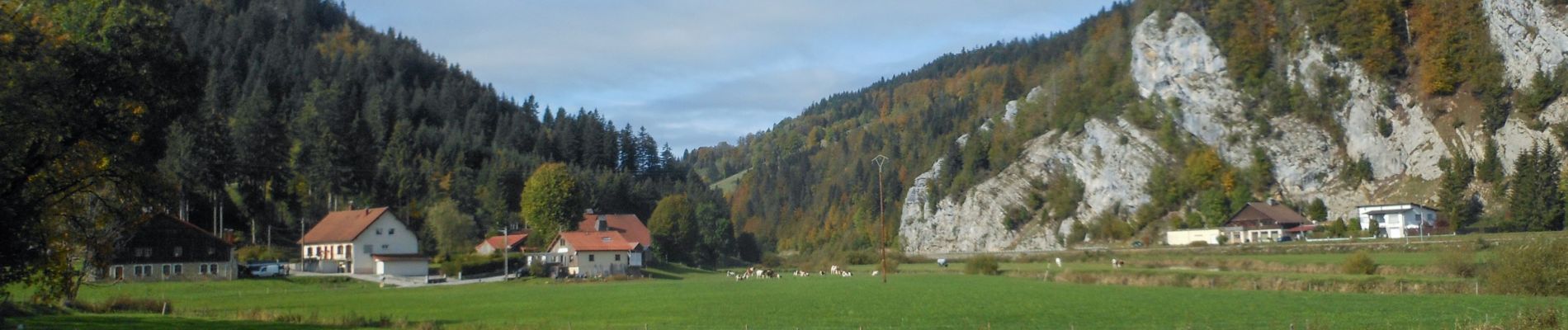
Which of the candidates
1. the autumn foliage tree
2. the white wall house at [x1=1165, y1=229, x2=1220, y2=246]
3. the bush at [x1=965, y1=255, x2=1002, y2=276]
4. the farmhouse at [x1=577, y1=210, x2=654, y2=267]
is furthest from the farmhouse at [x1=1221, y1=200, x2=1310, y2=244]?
the autumn foliage tree

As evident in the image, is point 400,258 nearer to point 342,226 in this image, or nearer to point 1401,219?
point 342,226

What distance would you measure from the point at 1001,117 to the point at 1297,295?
114643 mm

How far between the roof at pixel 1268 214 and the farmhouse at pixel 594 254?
170ft

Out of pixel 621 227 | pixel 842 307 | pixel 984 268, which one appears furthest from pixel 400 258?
pixel 842 307

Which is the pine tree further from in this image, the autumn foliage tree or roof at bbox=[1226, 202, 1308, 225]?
the autumn foliage tree

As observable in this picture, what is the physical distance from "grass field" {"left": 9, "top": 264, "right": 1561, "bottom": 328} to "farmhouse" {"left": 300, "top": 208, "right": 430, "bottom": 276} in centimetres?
2197

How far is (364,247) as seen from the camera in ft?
276

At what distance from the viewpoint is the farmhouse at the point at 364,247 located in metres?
80.8

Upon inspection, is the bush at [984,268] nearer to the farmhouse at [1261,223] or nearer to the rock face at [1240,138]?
the farmhouse at [1261,223]

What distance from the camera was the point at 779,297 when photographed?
4647 centimetres

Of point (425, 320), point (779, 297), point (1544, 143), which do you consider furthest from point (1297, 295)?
point (1544, 143)

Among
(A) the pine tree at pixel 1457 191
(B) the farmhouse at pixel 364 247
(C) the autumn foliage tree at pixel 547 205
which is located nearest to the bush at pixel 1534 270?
(A) the pine tree at pixel 1457 191

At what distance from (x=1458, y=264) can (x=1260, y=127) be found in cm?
6533

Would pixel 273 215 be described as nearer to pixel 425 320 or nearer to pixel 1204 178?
pixel 425 320
